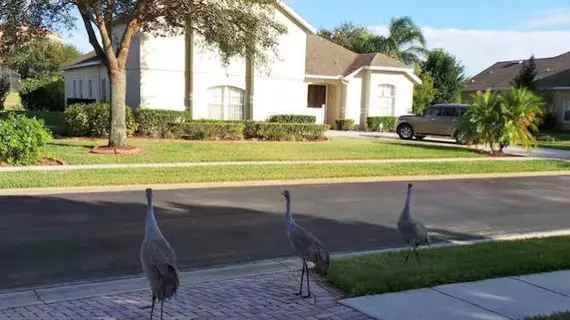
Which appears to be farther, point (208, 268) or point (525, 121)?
point (525, 121)

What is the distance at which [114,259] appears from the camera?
6926mm

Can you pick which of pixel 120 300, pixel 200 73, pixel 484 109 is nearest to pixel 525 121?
pixel 484 109

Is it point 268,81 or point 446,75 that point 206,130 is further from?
point 446,75

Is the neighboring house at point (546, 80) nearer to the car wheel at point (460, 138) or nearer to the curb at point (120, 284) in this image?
the car wheel at point (460, 138)

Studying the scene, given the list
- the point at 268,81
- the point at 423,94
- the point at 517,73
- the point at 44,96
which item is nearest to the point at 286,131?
the point at 268,81

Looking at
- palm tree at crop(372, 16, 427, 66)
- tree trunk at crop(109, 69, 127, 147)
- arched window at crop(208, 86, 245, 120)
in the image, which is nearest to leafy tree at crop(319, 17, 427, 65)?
palm tree at crop(372, 16, 427, 66)

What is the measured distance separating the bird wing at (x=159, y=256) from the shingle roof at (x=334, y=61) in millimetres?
28760

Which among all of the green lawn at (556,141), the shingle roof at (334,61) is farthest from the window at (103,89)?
the green lawn at (556,141)

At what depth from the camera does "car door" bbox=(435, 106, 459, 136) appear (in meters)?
27.4

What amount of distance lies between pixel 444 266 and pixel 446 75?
43068 mm

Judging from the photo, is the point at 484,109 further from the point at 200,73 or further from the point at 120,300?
the point at 120,300

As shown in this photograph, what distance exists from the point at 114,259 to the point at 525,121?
18928 mm

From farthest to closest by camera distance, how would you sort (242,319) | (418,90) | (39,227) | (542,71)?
(542,71), (418,90), (39,227), (242,319)

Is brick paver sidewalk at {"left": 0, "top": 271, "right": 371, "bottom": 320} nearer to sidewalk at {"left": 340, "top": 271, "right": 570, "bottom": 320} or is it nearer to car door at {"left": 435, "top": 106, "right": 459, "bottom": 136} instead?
sidewalk at {"left": 340, "top": 271, "right": 570, "bottom": 320}
